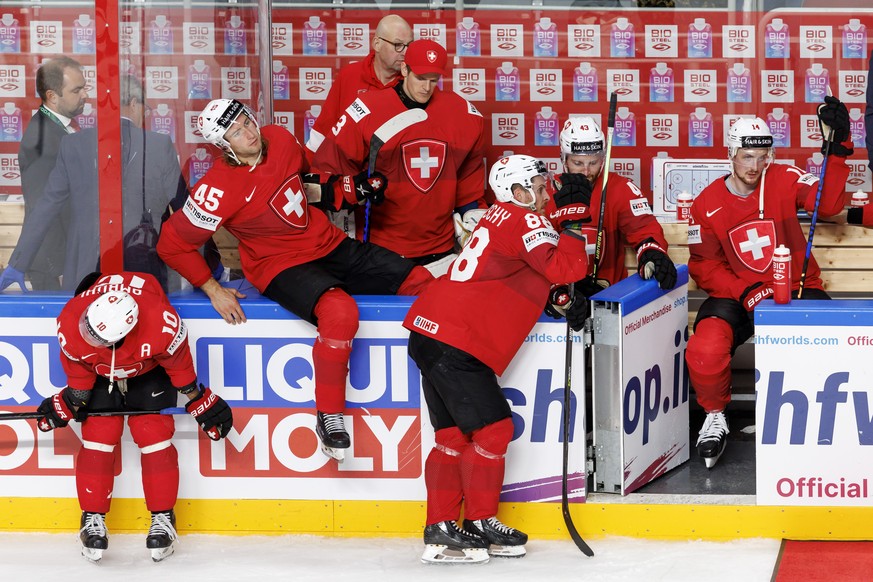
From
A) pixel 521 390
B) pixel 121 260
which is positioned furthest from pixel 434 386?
pixel 121 260

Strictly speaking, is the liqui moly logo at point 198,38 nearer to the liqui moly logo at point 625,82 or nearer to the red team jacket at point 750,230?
the red team jacket at point 750,230

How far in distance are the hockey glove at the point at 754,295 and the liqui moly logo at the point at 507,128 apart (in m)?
1.96

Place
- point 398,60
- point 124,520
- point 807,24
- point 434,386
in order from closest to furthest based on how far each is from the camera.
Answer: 1. point 434,386
2. point 124,520
3. point 398,60
4. point 807,24

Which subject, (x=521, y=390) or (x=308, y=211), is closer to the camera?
(x=521, y=390)

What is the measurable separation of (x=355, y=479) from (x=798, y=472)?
1597mm

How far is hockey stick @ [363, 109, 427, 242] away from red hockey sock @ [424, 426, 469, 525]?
1271mm

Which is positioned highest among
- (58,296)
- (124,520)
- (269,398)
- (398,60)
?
(398,60)

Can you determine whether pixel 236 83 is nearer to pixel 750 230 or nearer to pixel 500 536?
pixel 750 230

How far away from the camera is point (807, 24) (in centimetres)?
703

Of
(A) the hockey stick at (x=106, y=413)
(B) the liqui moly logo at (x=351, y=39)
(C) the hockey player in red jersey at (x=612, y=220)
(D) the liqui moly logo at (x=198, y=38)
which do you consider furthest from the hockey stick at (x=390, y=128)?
(B) the liqui moly logo at (x=351, y=39)

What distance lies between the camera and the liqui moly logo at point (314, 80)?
7242 millimetres

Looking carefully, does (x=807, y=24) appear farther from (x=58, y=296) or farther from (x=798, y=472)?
(x=58, y=296)

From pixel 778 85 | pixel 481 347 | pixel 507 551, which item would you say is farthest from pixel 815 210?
pixel 507 551

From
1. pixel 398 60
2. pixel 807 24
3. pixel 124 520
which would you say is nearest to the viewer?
pixel 124 520
